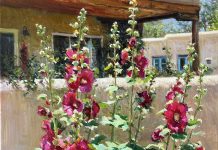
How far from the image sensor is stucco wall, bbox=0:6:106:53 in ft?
34.4

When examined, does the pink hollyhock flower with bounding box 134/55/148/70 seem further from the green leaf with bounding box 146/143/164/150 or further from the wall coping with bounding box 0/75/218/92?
the wall coping with bounding box 0/75/218/92

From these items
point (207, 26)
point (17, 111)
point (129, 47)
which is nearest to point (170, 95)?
point (129, 47)

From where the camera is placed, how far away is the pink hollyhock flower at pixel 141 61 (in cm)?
310

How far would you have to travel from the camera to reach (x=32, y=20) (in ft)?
36.1

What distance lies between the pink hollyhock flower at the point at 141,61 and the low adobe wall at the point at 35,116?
5.42 ft

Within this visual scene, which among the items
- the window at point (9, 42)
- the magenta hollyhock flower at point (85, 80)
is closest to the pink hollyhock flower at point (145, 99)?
the magenta hollyhock flower at point (85, 80)

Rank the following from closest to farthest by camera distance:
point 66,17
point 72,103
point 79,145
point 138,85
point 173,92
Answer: point 79,145, point 72,103, point 173,92, point 138,85, point 66,17

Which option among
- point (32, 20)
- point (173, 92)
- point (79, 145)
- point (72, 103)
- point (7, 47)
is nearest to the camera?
point (79, 145)

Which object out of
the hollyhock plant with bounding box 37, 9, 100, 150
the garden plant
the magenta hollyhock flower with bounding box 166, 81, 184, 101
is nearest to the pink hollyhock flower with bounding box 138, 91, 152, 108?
the garden plant

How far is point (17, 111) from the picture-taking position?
4.92 metres

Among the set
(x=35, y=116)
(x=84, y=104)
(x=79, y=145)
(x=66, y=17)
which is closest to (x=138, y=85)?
(x=35, y=116)

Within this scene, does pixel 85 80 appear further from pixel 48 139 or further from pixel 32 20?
pixel 32 20

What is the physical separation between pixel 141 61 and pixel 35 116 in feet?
6.54

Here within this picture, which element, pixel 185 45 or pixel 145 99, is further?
pixel 185 45
